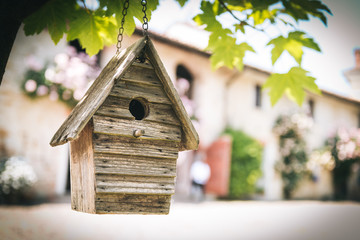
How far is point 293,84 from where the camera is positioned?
7.89 ft

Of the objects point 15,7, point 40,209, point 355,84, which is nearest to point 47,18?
point 15,7

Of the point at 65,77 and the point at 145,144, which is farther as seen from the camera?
the point at 65,77

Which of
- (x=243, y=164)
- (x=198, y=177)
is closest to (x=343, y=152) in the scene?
(x=243, y=164)

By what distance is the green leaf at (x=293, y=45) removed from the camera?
7.09 feet

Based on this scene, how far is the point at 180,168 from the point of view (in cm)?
1397

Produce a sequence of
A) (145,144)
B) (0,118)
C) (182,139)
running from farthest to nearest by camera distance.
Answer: (0,118) → (182,139) → (145,144)

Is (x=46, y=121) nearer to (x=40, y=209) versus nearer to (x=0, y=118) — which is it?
(x=0, y=118)

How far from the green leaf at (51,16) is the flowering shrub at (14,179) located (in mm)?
8267

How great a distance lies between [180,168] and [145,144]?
1172 cm

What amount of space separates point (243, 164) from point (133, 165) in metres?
13.0

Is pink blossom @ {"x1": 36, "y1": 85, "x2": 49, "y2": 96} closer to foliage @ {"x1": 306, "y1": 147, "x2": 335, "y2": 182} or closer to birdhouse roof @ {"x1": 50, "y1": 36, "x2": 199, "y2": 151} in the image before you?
birdhouse roof @ {"x1": 50, "y1": 36, "x2": 199, "y2": 151}

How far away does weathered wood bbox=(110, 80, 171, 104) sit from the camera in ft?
7.62

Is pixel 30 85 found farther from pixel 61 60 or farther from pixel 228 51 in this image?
pixel 228 51

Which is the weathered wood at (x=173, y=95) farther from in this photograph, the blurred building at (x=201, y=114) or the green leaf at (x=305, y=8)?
the blurred building at (x=201, y=114)
